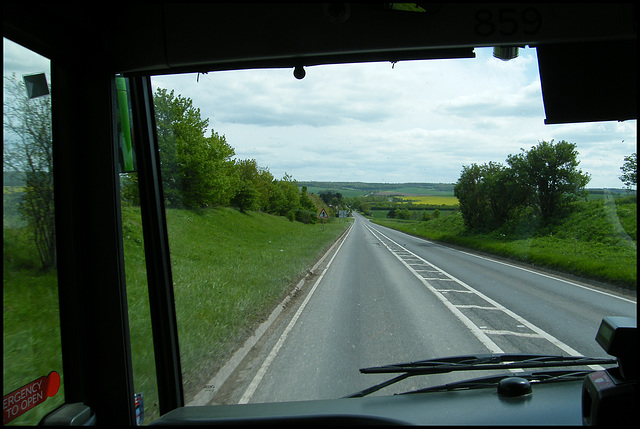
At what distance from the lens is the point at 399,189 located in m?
4.30

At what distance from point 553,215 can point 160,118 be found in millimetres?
2748

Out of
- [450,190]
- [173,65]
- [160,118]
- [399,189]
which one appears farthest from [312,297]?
[173,65]

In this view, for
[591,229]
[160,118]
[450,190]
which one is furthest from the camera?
[450,190]

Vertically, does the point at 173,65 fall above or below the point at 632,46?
above

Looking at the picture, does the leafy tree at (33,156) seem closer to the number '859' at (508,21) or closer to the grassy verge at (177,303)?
the grassy verge at (177,303)

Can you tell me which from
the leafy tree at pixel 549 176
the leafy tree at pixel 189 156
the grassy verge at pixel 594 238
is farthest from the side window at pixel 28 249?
the leafy tree at pixel 549 176

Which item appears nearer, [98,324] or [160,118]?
[98,324]

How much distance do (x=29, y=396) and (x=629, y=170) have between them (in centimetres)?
255

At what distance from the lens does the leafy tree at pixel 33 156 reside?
1.69 m

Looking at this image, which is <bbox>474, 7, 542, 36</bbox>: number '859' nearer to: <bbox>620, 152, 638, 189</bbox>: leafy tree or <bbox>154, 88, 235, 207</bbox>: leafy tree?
<bbox>620, 152, 638, 189</bbox>: leafy tree

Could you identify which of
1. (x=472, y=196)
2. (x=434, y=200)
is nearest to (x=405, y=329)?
(x=472, y=196)

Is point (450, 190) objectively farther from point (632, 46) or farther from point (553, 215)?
point (632, 46)

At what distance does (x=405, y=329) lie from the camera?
20.7 feet

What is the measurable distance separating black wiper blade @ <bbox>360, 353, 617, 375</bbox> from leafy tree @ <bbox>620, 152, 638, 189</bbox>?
160 centimetres
